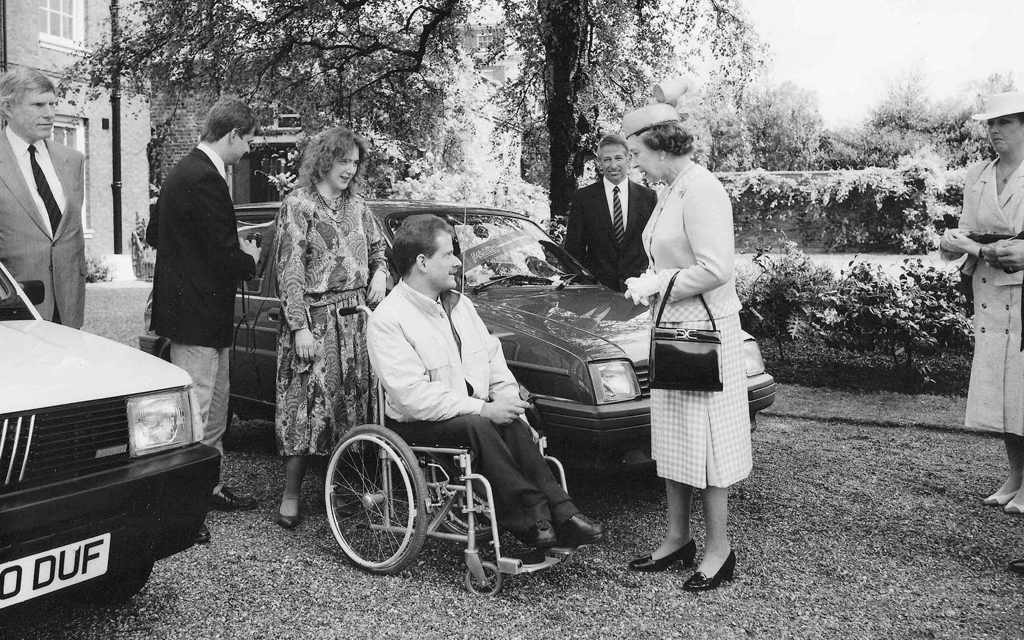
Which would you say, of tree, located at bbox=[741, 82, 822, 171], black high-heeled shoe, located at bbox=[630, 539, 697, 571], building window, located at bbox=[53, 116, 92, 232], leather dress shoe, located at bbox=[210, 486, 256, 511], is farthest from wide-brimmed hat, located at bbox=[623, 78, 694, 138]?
tree, located at bbox=[741, 82, 822, 171]

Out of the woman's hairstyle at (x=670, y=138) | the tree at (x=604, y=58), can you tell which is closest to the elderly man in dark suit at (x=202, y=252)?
the woman's hairstyle at (x=670, y=138)

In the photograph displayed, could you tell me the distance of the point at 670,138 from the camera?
3738mm

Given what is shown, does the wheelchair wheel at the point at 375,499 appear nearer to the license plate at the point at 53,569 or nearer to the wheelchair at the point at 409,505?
the wheelchair at the point at 409,505

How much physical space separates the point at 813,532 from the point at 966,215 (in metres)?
2.03

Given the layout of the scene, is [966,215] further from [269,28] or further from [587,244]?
[269,28]

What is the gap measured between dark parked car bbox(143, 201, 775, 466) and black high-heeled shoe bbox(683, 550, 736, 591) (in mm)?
738

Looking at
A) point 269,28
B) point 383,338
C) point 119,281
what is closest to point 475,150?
point 269,28

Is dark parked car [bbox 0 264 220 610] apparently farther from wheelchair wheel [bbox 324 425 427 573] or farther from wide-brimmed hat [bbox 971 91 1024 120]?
wide-brimmed hat [bbox 971 91 1024 120]

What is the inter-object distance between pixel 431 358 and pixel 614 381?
0.99m

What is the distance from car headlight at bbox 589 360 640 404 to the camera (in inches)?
169

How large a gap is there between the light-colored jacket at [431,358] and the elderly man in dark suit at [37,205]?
1.74m

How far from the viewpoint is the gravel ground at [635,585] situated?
133 inches

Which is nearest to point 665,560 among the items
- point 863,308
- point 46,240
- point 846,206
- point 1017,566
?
point 1017,566

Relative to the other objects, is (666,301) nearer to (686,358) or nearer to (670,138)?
(686,358)
